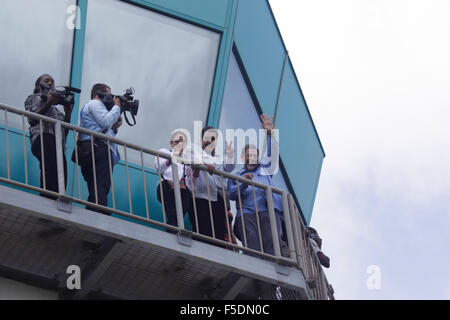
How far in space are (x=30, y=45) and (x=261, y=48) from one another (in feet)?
11.7

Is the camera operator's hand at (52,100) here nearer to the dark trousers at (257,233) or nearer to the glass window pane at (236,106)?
the dark trousers at (257,233)

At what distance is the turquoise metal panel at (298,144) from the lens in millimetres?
16141

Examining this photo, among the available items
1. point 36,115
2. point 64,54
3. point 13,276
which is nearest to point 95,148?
point 36,115

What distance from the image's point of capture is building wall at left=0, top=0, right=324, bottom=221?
13.2 meters

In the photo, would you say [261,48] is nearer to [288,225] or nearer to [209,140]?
[209,140]

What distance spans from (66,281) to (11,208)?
4.13ft

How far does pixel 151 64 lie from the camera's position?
13984 millimetres

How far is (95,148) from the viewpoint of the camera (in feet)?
36.7

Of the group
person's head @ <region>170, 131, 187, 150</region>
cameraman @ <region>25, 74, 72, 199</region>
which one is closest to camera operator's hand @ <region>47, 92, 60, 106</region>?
cameraman @ <region>25, 74, 72, 199</region>

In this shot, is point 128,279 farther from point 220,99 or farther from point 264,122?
point 220,99

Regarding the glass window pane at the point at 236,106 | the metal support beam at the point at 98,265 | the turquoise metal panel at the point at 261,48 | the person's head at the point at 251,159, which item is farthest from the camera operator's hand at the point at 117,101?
the turquoise metal panel at the point at 261,48

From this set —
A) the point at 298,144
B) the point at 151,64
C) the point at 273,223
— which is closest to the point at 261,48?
the point at 298,144
